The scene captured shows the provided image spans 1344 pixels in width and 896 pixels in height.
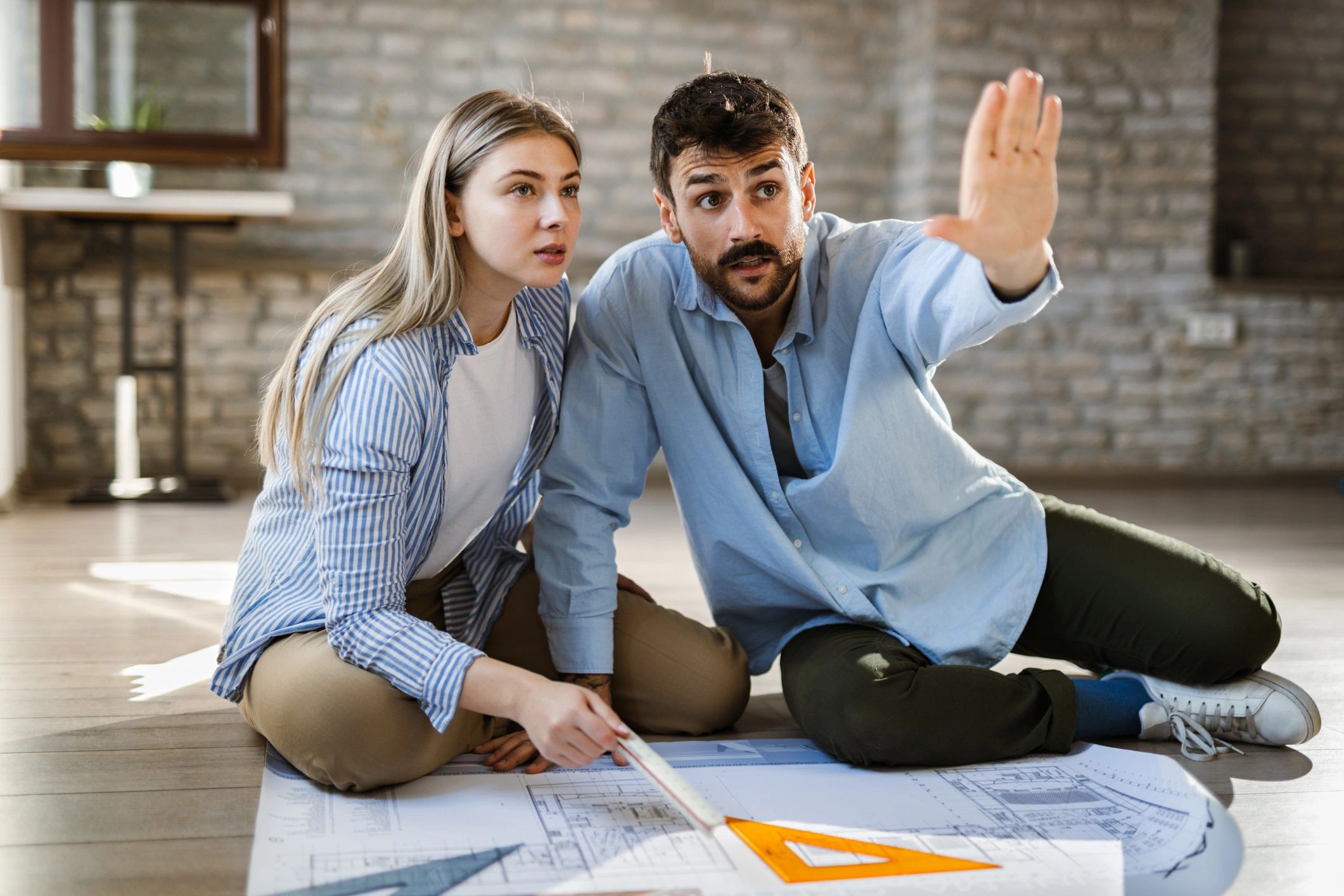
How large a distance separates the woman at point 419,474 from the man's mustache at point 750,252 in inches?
7.7

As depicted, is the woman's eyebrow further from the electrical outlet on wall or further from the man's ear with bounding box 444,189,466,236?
the electrical outlet on wall

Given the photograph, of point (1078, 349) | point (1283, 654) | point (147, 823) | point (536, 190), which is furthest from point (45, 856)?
point (1078, 349)

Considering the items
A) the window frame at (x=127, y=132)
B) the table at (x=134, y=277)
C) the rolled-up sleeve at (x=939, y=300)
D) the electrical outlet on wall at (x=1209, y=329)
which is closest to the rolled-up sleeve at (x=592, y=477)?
the rolled-up sleeve at (x=939, y=300)

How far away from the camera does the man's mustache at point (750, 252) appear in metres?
1.56

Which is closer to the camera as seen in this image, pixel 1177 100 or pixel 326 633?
pixel 326 633

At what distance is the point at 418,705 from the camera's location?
142 centimetres

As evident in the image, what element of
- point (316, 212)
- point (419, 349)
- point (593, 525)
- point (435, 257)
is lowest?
point (593, 525)

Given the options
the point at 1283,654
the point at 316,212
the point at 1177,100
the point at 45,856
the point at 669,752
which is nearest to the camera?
the point at 45,856

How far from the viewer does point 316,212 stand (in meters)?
4.68

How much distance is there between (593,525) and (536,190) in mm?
433

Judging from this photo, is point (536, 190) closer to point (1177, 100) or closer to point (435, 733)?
point (435, 733)

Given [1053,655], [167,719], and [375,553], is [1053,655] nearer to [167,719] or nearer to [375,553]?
[375,553]

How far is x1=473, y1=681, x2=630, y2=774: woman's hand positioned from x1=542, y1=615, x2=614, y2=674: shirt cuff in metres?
0.29

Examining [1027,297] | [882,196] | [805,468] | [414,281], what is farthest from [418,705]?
[882,196]
